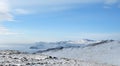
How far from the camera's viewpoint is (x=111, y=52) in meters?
35.7

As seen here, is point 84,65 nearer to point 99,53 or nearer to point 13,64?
point 13,64

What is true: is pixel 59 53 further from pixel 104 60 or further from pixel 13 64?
pixel 13 64

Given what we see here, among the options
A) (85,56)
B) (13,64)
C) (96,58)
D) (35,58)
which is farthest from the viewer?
(85,56)

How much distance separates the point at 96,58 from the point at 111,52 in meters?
3.00

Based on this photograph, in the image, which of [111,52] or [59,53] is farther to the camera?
[59,53]

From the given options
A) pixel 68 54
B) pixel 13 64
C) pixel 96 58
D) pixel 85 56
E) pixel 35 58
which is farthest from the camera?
pixel 68 54

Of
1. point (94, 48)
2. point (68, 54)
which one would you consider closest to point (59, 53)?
point (68, 54)

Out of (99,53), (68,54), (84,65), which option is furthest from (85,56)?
(84,65)

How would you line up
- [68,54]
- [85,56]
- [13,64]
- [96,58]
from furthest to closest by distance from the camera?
1. [68,54]
2. [85,56]
3. [96,58]
4. [13,64]

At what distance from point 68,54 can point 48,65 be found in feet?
47.4

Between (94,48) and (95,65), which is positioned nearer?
(95,65)

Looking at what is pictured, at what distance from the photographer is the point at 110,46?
39906 mm

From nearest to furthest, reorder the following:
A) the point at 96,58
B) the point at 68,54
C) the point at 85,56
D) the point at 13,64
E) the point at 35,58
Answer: the point at 13,64
the point at 35,58
the point at 96,58
the point at 85,56
the point at 68,54

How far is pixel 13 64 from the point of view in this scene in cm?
2492
